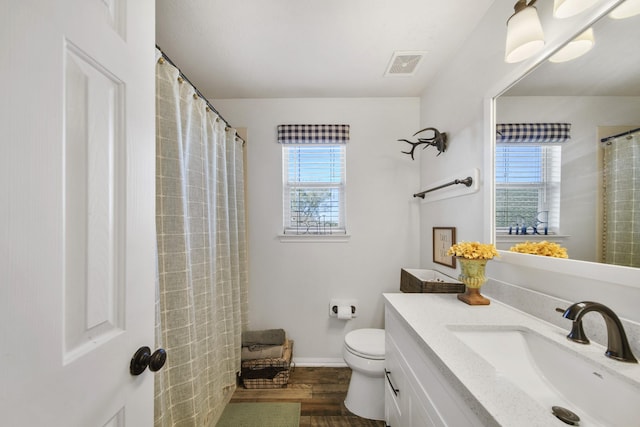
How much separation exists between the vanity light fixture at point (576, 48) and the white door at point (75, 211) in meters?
1.40

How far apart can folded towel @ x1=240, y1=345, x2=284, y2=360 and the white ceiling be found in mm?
2083

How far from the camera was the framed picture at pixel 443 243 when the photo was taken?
163 cm

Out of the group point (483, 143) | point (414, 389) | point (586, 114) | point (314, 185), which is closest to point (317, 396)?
point (414, 389)

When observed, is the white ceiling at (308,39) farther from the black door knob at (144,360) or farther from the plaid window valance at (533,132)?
the black door knob at (144,360)

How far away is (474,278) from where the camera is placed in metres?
1.16

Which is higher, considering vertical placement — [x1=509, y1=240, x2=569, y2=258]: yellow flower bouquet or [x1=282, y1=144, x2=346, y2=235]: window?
[x1=282, y1=144, x2=346, y2=235]: window

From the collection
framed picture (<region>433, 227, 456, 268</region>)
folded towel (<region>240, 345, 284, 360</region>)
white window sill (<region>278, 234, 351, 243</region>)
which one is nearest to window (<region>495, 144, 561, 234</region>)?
framed picture (<region>433, 227, 456, 268</region>)

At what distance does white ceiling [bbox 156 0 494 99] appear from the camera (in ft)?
4.17

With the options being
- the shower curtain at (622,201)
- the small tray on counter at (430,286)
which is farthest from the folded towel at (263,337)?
the shower curtain at (622,201)

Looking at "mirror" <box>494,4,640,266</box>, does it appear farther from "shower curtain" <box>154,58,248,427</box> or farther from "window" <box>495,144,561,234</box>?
"shower curtain" <box>154,58,248,427</box>

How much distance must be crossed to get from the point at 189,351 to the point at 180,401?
0.79ft

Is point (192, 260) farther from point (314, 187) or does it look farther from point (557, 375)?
point (557, 375)

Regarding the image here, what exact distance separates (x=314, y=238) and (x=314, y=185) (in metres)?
0.48

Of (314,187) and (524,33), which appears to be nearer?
(524,33)
